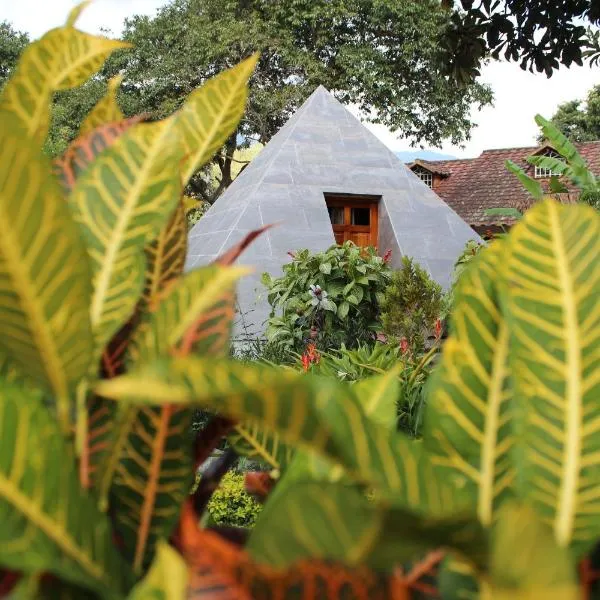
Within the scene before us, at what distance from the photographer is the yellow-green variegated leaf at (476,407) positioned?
1.29ft

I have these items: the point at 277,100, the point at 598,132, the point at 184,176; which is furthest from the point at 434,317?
the point at 598,132

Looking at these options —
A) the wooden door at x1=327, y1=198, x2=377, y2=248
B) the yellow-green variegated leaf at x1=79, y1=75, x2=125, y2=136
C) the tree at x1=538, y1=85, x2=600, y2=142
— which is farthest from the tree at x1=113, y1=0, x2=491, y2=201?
the yellow-green variegated leaf at x1=79, y1=75, x2=125, y2=136

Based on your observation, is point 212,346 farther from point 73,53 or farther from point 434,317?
point 434,317

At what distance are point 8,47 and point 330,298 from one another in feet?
59.5

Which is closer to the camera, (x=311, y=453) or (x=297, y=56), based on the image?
(x=311, y=453)

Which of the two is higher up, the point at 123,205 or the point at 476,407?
the point at 123,205

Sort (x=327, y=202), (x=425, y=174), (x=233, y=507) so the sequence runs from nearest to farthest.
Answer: (x=233, y=507) < (x=327, y=202) < (x=425, y=174)

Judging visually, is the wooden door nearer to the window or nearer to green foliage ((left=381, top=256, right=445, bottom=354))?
green foliage ((left=381, top=256, right=445, bottom=354))

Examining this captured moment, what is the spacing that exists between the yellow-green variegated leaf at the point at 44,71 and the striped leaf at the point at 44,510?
0.25 m

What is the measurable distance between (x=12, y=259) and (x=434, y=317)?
17.0ft

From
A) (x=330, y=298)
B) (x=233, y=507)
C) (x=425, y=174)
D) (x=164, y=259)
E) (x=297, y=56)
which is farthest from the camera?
(x=425, y=174)

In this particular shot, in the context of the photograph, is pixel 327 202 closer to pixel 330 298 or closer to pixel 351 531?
pixel 330 298

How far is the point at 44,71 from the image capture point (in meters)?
0.57

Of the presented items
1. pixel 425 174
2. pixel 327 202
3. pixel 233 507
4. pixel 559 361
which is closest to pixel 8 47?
pixel 425 174
